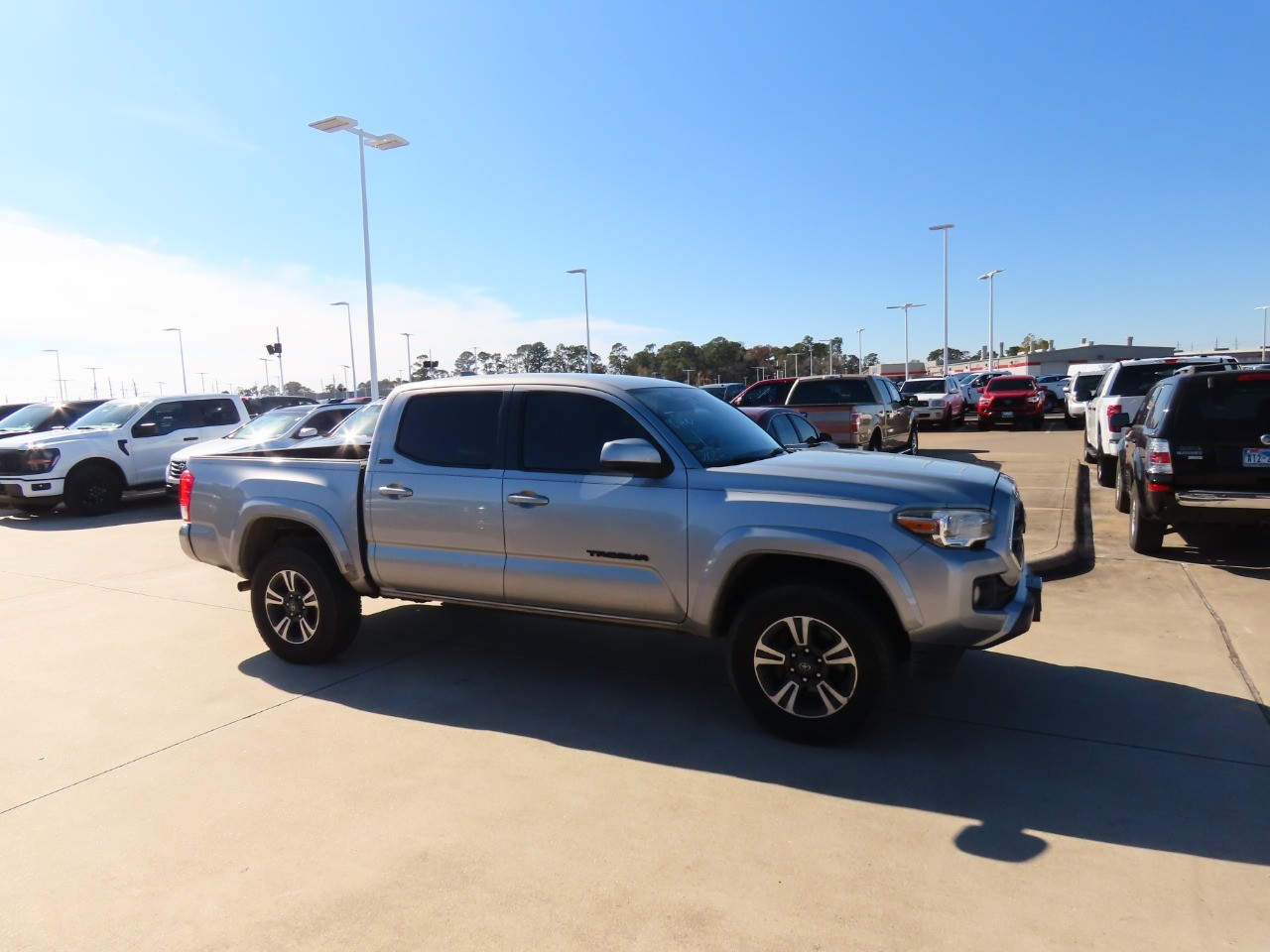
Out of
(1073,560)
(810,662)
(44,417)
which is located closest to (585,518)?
(810,662)

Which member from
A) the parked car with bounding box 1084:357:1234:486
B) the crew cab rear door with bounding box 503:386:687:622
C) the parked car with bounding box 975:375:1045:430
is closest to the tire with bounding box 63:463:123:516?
the crew cab rear door with bounding box 503:386:687:622

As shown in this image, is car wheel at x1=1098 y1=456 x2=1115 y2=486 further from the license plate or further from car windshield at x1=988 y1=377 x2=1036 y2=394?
car windshield at x1=988 y1=377 x2=1036 y2=394

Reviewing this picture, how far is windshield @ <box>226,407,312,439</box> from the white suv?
1146mm

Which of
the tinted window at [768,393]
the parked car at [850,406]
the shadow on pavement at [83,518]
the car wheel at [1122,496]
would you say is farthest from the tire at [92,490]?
the car wheel at [1122,496]

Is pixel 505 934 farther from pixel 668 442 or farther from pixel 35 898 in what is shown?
pixel 668 442

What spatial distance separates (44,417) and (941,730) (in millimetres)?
18902

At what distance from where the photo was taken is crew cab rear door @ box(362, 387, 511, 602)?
5.10 metres

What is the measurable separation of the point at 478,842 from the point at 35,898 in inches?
62.1

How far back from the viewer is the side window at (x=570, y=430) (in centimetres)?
490

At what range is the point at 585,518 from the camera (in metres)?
4.75

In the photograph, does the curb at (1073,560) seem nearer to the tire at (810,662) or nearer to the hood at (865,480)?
the hood at (865,480)

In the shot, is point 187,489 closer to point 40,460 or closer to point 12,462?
point 40,460

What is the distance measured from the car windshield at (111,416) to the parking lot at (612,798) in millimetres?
9307

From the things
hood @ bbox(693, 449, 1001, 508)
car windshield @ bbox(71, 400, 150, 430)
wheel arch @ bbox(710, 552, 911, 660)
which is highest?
car windshield @ bbox(71, 400, 150, 430)
